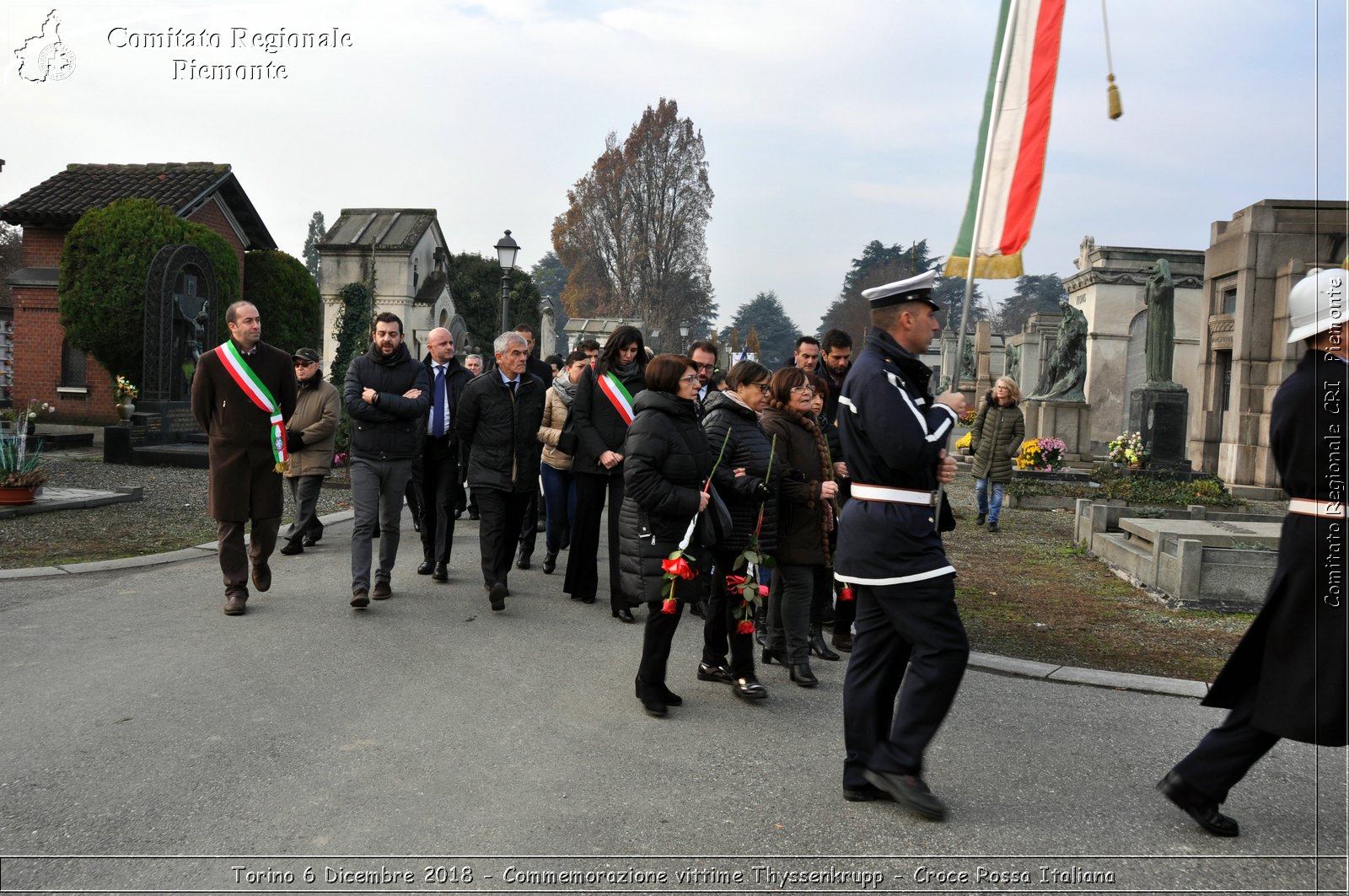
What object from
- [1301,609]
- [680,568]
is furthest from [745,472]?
[1301,609]

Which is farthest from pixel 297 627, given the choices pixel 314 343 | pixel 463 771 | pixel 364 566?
pixel 314 343

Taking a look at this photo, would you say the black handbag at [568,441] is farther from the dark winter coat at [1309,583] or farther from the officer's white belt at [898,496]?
the dark winter coat at [1309,583]

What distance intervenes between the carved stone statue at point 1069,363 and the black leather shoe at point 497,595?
18.5 metres

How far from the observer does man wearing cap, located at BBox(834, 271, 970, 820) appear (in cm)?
428

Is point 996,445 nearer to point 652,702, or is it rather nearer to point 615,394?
point 615,394

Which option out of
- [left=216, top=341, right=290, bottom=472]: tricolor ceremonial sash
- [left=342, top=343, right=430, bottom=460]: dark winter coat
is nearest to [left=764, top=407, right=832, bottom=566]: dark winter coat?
→ [left=342, top=343, right=430, bottom=460]: dark winter coat

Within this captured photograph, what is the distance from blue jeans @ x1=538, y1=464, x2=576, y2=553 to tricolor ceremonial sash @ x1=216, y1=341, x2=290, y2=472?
2.45 meters

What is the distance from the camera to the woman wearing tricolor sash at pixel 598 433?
8242mm

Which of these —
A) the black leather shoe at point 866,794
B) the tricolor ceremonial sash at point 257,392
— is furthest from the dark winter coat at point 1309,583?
the tricolor ceremonial sash at point 257,392

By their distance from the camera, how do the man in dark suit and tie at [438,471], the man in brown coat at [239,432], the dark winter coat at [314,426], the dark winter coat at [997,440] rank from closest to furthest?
the man in brown coat at [239,432], the man in dark suit and tie at [438,471], the dark winter coat at [314,426], the dark winter coat at [997,440]

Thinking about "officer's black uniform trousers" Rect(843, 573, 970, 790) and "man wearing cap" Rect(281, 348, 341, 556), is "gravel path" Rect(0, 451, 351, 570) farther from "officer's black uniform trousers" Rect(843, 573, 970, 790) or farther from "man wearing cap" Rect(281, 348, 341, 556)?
"officer's black uniform trousers" Rect(843, 573, 970, 790)

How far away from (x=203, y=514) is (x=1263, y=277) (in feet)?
59.3

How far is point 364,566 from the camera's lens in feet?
25.7

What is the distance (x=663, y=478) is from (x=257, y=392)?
3516mm
